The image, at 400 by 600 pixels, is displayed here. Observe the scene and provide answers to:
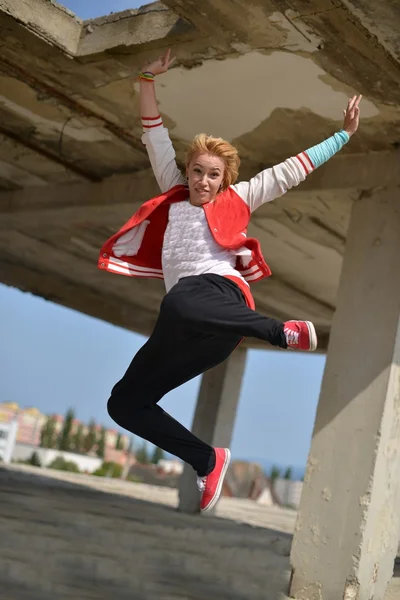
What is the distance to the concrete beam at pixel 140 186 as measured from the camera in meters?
5.99

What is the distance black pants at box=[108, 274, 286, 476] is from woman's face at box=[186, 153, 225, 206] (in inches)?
14.3

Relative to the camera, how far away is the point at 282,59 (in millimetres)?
5082

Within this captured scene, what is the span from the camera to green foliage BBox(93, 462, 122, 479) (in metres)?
21.2

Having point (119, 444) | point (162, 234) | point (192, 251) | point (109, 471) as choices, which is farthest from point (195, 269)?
point (119, 444)

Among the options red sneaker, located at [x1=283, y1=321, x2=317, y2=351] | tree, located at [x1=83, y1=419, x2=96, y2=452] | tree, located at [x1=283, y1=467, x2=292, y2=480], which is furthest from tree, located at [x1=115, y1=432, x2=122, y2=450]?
red sneaker, located at [x1=283, y1=321, x2=317, y2=351]

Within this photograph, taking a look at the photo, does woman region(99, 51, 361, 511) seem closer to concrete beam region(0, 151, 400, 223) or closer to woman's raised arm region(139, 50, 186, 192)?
woman's raised arm region(139, 50, 186, 192)

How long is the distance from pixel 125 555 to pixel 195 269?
3456mm

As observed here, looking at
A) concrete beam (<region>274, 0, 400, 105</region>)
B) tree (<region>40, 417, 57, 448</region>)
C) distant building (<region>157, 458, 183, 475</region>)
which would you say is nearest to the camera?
concrete beam (<region>274, 0, 400, 105</region>)

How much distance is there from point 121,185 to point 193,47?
2608 millimetres

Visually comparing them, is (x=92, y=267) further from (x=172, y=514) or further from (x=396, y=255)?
(x=396, y=255)

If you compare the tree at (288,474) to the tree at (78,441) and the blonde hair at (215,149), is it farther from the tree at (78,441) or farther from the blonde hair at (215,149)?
the blonde hair at (215,149)

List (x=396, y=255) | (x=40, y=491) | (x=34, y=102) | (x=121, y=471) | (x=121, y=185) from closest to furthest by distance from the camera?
(x=396, y=255) → (x=34, y=102) → (x=121, y=185) → (x=40, y=491) → (x=121, y=471)

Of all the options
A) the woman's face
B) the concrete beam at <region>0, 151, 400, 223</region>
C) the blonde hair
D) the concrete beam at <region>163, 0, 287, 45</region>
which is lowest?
the woman's face

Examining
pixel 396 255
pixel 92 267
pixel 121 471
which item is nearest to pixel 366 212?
pixel 396 255
